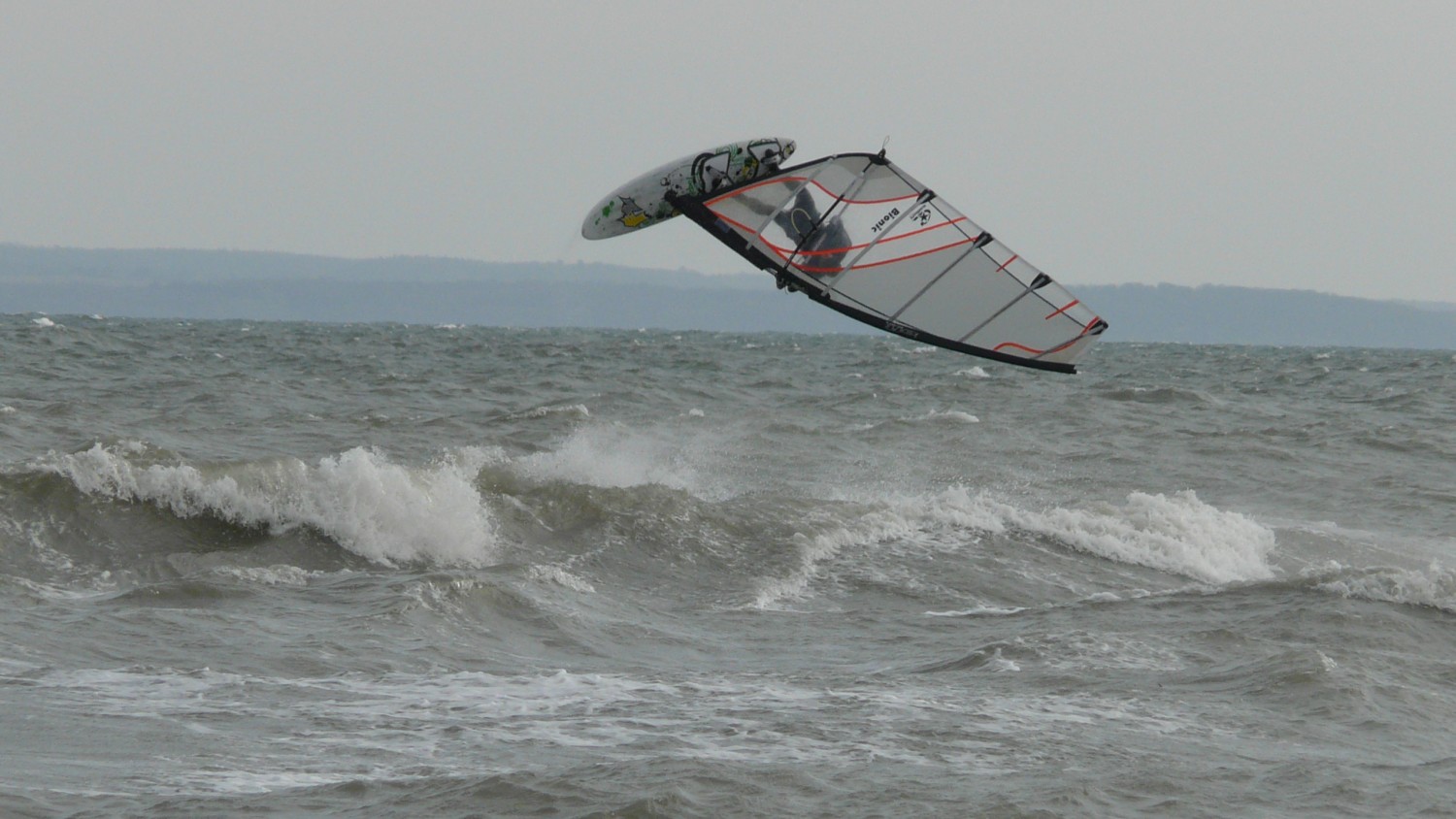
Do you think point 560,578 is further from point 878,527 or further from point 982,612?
point 878,527

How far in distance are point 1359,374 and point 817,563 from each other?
3937 centimetres

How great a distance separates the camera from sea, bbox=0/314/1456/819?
697 centimetres

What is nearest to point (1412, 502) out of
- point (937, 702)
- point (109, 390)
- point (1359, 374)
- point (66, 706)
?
point (937, 702)

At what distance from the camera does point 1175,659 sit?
32.4 ft

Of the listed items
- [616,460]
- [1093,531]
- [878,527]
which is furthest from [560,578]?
[616,460]

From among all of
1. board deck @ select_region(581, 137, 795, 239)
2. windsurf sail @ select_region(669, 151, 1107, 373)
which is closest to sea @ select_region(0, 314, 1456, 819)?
windsurf sail @ select_region(669, 151, 1107, 373)

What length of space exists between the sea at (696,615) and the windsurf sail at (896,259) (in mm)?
2211

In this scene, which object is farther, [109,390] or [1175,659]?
[109,390]

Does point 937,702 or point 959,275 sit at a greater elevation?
point 959,275

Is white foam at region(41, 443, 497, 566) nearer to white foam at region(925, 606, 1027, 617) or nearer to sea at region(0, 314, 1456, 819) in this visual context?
sea at region(0, 314, 1456, 819)

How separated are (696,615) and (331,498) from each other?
3938 mm

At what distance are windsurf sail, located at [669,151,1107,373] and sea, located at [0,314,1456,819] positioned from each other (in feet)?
7.25

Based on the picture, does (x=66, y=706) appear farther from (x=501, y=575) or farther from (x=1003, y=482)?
(x=1003, y=482)

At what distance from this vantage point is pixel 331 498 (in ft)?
43.6
